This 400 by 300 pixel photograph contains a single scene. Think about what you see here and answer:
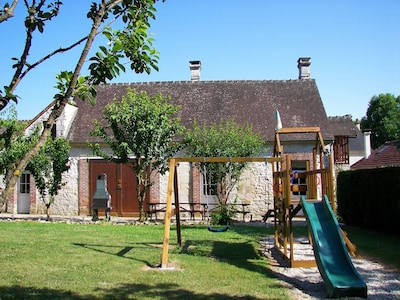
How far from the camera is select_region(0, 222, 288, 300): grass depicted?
5527 millimetres

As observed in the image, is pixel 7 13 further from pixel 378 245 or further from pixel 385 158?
pixel 385 158

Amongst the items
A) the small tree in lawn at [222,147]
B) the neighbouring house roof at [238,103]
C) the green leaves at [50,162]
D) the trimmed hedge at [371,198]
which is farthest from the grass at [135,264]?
the neighbouring house roof at [238,103]

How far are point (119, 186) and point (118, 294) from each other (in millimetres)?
12901

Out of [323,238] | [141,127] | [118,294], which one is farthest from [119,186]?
[118,294]

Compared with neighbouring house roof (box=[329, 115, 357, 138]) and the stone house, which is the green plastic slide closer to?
the stone house

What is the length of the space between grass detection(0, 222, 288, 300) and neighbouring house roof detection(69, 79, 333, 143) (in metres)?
8.07

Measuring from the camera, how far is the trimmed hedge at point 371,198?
1220 centimetres

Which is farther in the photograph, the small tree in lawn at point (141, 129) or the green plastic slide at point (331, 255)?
the small tree in lawn at point (141, 129)

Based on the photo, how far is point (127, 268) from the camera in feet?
22.7

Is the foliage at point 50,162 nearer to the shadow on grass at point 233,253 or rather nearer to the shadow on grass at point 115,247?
the shadow on grass at point 115,247

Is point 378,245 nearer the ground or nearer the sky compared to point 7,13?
nearer the ground

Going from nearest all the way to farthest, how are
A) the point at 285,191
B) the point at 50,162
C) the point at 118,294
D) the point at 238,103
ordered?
the point at 118,294
the point at 285,191
the point at 50,162
the point at 238,103

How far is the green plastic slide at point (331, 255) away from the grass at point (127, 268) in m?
0.69

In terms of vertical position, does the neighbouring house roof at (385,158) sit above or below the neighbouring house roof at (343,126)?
below
